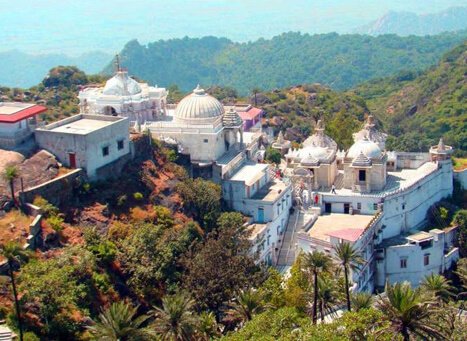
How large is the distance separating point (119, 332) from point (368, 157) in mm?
28384

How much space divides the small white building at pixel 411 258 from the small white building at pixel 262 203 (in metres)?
6.98

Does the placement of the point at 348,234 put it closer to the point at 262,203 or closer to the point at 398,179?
the point at 262,203

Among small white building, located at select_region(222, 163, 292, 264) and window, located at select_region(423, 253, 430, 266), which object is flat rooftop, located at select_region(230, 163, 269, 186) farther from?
window, located at select_region(423, 253, 430, 266)

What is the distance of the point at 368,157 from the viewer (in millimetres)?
55125

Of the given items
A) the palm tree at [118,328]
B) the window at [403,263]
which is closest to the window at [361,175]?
the window at [403,263]

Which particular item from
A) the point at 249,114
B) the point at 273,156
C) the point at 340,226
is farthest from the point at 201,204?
the point at 249,114

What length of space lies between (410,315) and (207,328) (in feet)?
32.7

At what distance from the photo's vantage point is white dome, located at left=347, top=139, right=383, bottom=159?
55.5 metres

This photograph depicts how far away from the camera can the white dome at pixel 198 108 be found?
5631 centimetres

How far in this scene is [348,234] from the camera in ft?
161

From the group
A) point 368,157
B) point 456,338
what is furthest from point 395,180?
point 456,338

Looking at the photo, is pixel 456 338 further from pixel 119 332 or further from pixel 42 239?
pixel 42 239

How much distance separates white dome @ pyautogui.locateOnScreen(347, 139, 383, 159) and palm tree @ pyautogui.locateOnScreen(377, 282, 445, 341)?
76.9 feet

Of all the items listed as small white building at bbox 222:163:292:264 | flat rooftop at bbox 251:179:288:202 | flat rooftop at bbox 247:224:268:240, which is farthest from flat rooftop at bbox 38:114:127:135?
flat rooftop at bbox 247:224:268:240
